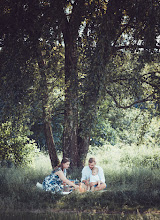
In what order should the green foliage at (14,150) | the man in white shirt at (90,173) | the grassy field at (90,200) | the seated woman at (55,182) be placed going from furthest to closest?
the green foliage at (14,150), the man in white shirt at (90,173), the seated woman at (55,182), the grassy field at (90,200)

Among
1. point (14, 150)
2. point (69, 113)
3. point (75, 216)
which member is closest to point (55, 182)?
point (75, 216)

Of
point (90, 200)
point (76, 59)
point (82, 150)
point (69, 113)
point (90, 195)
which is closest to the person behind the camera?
point (90, 200)

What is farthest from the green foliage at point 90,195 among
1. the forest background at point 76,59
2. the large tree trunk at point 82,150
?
the forest background at point 76,59

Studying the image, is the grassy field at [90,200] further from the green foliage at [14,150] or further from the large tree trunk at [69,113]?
the green foliage at [14,150]

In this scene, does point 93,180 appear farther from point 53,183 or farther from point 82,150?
point 82,150

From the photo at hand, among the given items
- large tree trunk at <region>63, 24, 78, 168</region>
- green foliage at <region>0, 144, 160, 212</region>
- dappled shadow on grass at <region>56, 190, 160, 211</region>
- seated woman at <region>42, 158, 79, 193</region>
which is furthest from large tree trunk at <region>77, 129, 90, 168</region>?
dappled shadow on grass at <region>56, 190, 160, 211</region>

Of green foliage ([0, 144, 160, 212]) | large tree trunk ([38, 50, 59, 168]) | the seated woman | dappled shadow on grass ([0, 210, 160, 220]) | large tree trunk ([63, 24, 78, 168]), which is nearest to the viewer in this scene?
dappled shadow on grass ([0, 210, 160, 220])

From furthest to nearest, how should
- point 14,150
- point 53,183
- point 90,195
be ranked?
1. point 14,150
2. point 53,183
3. point 90,195

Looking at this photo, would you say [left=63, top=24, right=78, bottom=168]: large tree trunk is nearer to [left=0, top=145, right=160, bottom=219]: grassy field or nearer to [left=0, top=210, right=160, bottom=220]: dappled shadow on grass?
[left=0, top=145, right=160, bottom=219]: grassy field

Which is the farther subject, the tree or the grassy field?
the tree

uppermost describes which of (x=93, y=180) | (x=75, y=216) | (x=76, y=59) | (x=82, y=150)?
(x=76, y=59)

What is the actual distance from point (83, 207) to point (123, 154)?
805 centimetres

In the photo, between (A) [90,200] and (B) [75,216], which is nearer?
(B) [75,216]

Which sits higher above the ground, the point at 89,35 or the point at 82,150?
the point at 89,35
